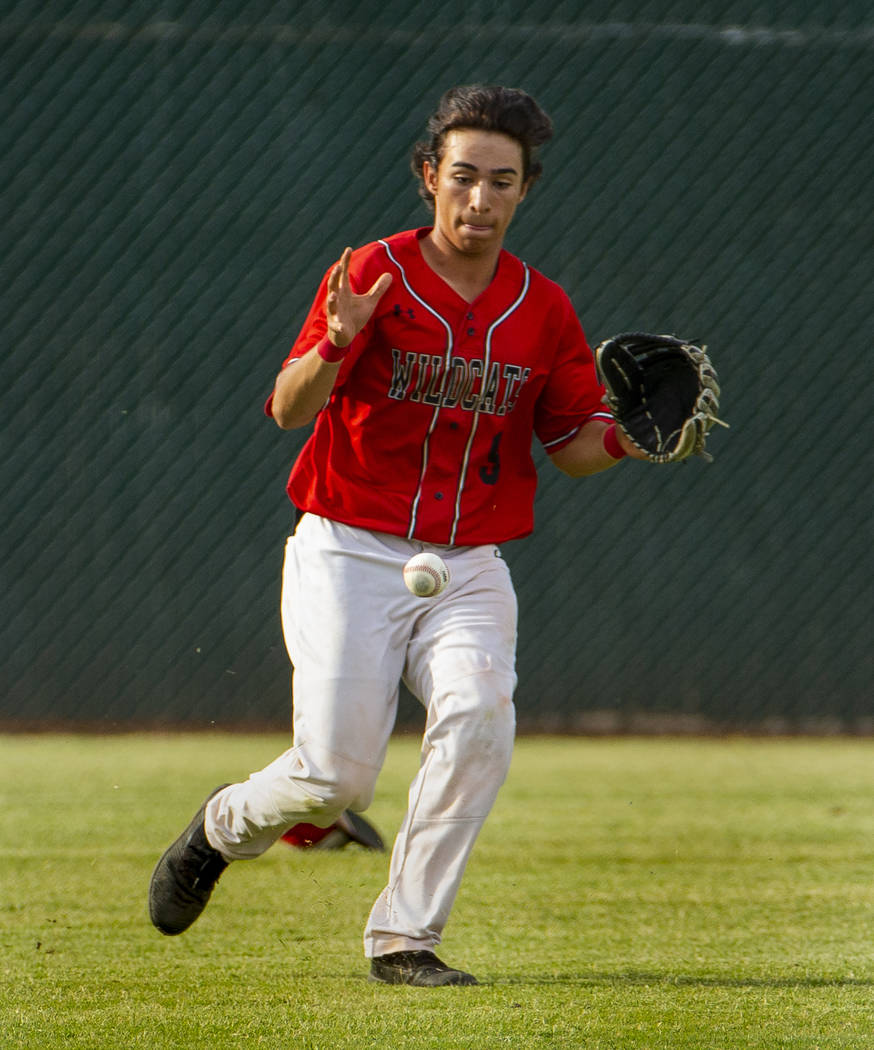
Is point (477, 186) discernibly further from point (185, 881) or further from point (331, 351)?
point (185, 881)

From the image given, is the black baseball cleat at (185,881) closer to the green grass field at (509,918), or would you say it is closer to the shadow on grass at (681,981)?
the green grass field at (509,918)

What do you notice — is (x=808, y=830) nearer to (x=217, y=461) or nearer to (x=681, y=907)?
(x=681, y=907)

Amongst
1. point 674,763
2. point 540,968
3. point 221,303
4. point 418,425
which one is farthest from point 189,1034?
point 221,303

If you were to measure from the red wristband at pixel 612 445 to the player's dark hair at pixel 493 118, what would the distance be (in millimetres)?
552

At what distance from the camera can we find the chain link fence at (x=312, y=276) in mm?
6184

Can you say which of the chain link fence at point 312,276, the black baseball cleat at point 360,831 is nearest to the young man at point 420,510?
the black baseball cleat at point 360,831

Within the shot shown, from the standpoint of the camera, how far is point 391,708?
10.2 ft

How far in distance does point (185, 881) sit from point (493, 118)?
165 centimetres

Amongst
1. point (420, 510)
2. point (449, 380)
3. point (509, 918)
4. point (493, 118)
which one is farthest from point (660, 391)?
point (509, 918)

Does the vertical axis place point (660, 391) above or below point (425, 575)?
above

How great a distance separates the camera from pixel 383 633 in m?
3.06

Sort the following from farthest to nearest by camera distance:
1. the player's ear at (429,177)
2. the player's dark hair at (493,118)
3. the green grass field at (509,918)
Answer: the player's ear at (429,177), the player's dark hair at (493,118), the green grass field at (509,918)

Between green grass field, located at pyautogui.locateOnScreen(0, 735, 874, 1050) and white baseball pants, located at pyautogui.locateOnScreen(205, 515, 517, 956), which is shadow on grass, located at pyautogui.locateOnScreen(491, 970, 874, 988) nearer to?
green grass field, located at pyautogui.locateOnScreen(0, 735, 874, 1050)

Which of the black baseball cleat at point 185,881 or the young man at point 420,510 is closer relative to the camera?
the young man at point 420,510
